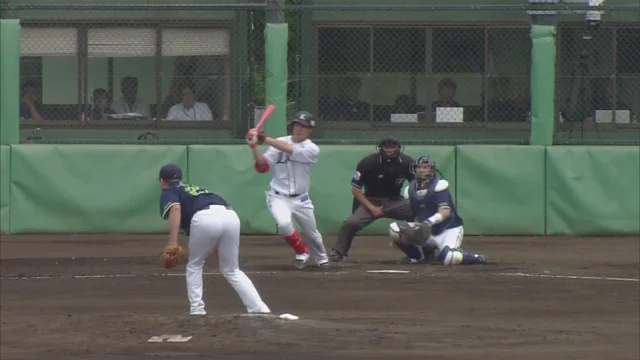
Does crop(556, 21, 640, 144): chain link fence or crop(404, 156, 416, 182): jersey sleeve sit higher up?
crop(556, 21, 640, 144): chain link fence

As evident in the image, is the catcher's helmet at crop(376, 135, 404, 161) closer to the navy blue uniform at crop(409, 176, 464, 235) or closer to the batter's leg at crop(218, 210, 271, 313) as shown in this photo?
the navy blue uniform at crop(409, 176, 464, 235)

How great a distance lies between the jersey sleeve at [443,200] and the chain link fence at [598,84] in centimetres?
418

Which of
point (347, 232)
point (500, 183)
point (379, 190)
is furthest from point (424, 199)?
point (500, 183)

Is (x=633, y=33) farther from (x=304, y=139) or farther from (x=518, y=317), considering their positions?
(x=518, y=317)

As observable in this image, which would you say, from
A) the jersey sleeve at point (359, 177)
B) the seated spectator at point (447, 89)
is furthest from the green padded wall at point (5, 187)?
the seated spectator at point (447, 89)

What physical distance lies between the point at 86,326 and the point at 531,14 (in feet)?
31.7

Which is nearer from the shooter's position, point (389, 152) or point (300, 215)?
point (300, 215)

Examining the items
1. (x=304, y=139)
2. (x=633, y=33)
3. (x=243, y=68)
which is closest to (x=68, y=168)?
(x=243, y=68)

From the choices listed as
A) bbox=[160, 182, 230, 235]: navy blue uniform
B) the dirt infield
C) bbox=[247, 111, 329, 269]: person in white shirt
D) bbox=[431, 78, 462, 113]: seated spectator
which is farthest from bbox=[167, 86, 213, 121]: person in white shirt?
bbox=[160, 182, 230, 235]: navy blue uniform

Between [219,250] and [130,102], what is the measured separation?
7.99m

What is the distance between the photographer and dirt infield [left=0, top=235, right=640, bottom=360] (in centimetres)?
933

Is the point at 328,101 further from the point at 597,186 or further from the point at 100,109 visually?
the point at 597,186

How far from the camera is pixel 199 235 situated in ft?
34.4

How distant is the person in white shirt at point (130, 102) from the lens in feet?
59.5
